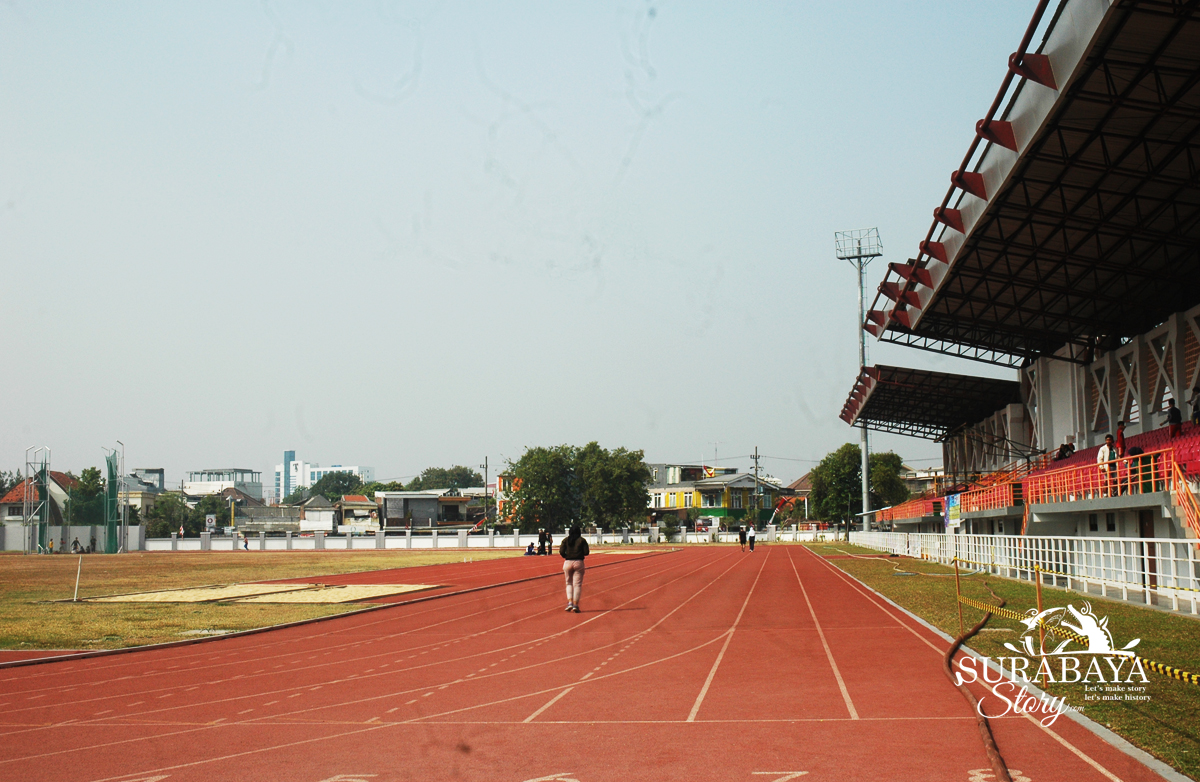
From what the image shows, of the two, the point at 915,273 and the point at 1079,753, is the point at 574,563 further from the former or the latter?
the point at 915,273

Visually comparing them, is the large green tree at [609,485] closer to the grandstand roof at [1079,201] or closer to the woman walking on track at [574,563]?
the grandstand roof at [1079,201]

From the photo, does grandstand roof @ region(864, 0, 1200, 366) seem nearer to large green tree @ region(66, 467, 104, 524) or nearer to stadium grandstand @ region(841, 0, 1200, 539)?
stadium grandstand @ region(841, 0, 1200, 539)

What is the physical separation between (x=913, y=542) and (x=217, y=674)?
39.2 metres

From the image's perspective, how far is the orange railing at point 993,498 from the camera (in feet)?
104

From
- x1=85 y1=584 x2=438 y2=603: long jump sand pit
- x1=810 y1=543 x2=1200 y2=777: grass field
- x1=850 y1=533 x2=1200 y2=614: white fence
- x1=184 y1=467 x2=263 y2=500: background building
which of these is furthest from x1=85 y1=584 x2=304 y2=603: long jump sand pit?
x1=184 y1=467 x2=263 y2=500: background building

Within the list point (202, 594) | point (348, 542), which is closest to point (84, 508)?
point (348, 542)

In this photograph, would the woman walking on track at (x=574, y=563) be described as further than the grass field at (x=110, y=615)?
Yes

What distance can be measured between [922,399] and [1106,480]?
34333 mm

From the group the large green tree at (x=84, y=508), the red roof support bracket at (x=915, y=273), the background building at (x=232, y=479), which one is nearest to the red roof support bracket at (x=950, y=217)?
the red roof support bracket at (x=915, y=273)

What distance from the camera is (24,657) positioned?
Answer: 13047 millimetres

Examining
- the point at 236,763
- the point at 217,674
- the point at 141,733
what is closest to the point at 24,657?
the point at 217,674

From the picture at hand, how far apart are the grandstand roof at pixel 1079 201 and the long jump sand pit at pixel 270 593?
62.6 feet

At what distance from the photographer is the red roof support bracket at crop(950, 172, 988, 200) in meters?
23.7

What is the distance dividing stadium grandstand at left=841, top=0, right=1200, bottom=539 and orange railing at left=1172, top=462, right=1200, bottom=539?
59 millimetres
